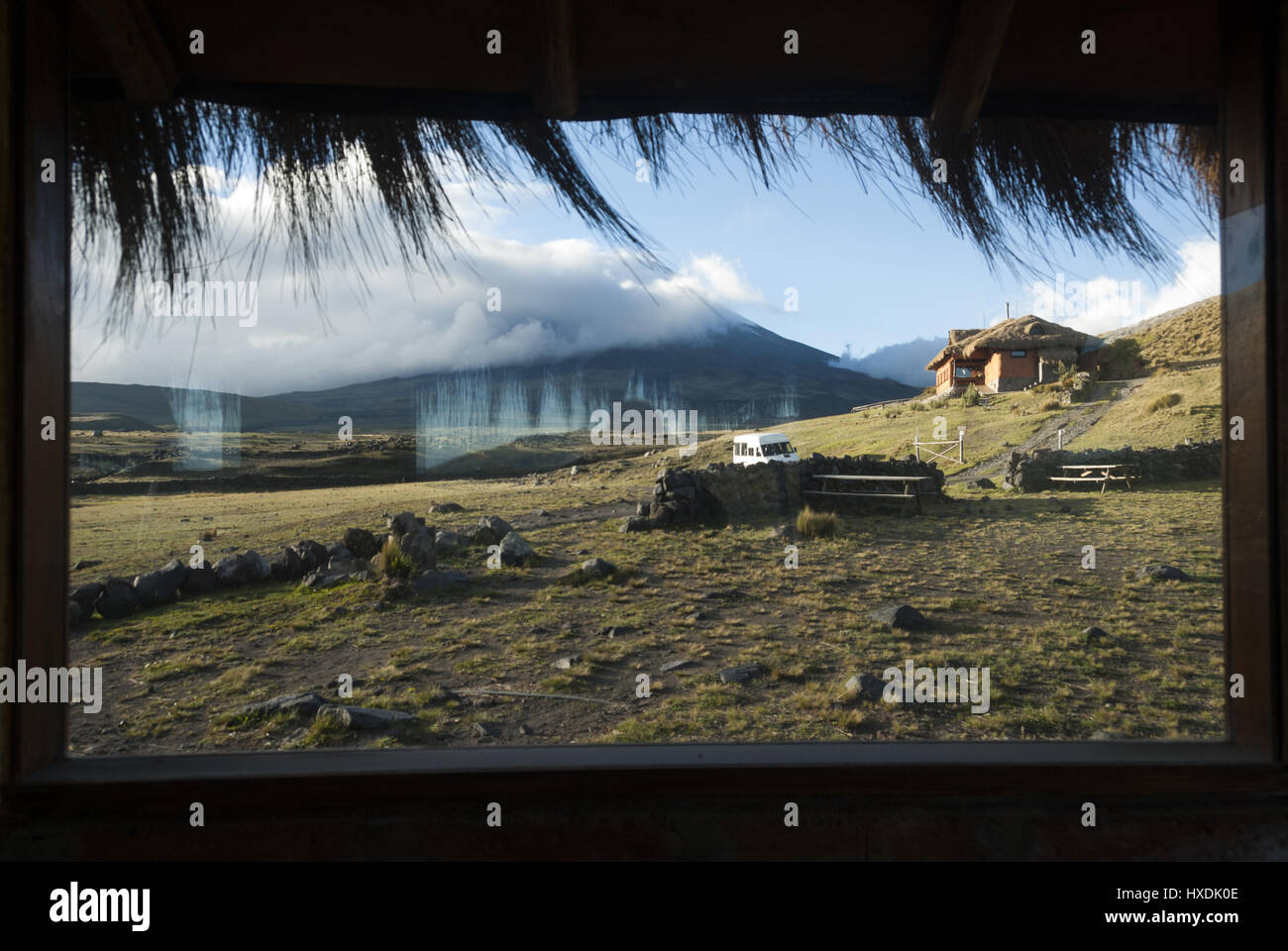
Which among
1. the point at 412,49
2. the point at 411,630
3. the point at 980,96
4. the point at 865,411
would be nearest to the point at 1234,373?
the point at 980,96

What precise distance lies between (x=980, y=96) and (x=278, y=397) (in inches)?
708

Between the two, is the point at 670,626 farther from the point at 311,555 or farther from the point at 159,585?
the point at 159,585

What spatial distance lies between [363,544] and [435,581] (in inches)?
54.9

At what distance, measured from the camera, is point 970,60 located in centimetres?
130

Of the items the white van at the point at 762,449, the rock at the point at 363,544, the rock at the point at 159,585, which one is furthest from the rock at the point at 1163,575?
the rock at the point at 159,585

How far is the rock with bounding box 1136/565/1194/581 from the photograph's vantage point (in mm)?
7145

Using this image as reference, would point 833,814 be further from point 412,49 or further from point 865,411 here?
point 865,411

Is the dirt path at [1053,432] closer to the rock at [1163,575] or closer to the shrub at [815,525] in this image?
the shrub at [815,525]

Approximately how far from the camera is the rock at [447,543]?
8016 mm

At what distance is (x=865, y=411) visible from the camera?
59.1ft

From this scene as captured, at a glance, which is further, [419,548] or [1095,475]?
[1095,475]

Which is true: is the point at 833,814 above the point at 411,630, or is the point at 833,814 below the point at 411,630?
above

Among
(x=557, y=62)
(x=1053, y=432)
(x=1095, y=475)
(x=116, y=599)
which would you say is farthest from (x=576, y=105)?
(x=1053, y=432)

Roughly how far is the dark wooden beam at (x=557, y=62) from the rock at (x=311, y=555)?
6999 mm
